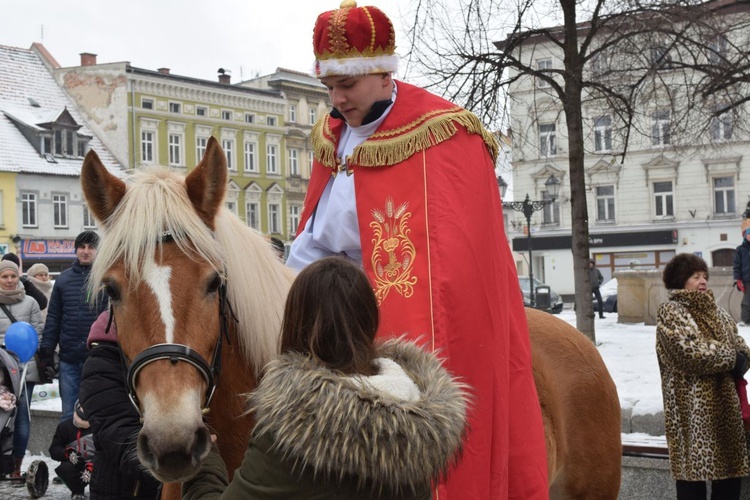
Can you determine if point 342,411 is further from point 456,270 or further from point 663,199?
point 663,199

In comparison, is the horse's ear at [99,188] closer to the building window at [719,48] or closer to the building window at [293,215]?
the building window at [719,48]

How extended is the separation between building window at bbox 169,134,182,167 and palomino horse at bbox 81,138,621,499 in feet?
161

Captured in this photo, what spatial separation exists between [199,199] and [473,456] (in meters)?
1.25

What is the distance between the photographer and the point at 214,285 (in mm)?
2721

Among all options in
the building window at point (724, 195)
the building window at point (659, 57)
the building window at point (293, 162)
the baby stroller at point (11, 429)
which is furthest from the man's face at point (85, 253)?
the building window at point (293, 162)

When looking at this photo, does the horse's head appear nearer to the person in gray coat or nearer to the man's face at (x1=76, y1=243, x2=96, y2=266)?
the man's face at (x1=76, y1=243, x2=96, y2=266)

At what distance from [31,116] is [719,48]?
38336mm

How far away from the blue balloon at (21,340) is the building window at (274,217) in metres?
47.0

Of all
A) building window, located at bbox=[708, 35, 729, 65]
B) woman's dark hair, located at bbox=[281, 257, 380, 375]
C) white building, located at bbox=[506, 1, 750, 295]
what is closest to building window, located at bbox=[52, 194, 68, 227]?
white building, located at bbox=[506, 1, 750, 295]

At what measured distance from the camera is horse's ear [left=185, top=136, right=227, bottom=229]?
2.83 m

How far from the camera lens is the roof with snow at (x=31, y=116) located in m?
43.3

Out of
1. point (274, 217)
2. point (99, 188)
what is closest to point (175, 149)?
point (274, 217)

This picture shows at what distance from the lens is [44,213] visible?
1709 inches

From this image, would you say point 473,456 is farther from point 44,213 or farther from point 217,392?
point 44,213
